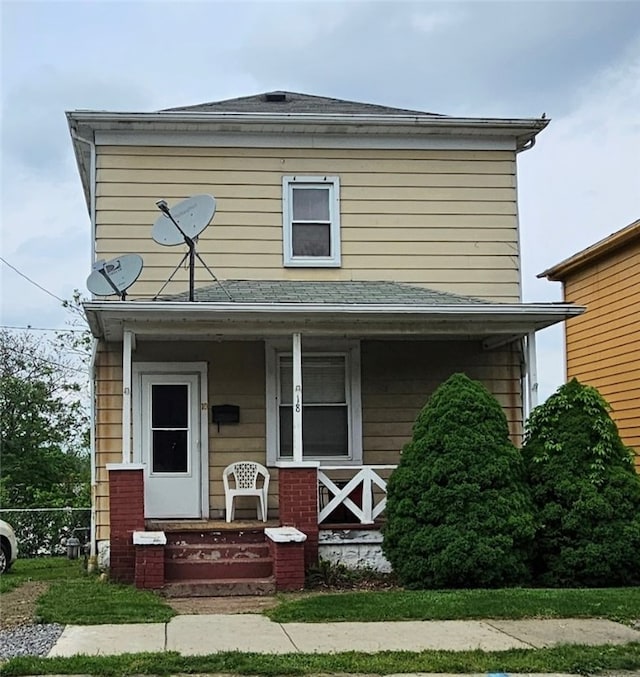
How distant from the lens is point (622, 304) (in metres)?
16.8

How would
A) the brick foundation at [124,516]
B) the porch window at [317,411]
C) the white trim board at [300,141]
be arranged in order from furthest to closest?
the white trim board at [300,141]
the porch window at [317,411]
the brick foundation at [124,516]

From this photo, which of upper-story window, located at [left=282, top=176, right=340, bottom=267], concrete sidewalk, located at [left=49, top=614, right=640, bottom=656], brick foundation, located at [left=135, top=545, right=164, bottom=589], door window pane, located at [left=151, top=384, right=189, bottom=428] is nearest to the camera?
concrete sidewalk, located at [left=49, top=614, right=640, bottom=656]

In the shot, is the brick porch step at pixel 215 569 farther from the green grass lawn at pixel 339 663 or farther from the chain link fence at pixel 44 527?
the chain link fence at pixel 44 527

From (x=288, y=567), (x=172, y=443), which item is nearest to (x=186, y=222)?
(x=172, y=443)

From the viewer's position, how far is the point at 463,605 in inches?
351

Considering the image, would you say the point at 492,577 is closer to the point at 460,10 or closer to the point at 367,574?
the point at 367,574

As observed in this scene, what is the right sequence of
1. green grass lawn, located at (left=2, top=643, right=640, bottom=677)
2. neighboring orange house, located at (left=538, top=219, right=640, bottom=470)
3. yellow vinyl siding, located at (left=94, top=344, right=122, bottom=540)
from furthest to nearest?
neighboring orange house, located at (left=538, top=219, right=640, bottom=470) < yellow vinyl siding, located at (left=94, top=344, right=122, bottom=540) < green grass lawn, located at (left=2, top=643, right=640, bottom=677)

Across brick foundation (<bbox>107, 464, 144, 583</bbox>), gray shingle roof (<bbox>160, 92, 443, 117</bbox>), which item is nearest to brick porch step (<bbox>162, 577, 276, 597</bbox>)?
brick foundation (<bbox>107, 464, 144, 583</bbox>)

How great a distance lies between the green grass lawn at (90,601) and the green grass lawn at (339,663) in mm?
1735

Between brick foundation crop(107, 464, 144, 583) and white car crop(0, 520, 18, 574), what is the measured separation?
2.93 metres

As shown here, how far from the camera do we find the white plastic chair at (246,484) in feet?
40.8

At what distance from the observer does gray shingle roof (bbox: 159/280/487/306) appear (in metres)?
12.3

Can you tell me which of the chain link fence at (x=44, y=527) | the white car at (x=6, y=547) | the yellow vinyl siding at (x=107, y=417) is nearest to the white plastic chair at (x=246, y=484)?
the yellow vinyl siding at (x=107, y=417)

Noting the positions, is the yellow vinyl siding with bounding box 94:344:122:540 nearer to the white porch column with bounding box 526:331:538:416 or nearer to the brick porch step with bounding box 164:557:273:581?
Answer: the brick porch step with bounding box 164:557:273:581
